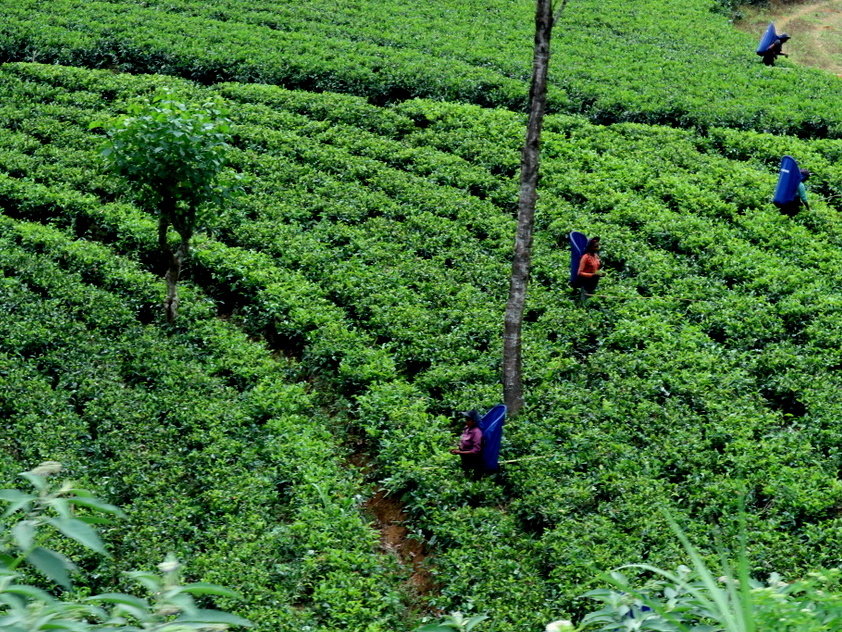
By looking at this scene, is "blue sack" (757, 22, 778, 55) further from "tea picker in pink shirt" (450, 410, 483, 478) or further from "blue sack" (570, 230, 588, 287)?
"tea picker in pink shirt" (450, 410, 483, 478)

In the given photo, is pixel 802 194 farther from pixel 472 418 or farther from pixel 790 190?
pixel 472 418

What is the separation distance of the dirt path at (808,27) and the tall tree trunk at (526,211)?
53.3 ft

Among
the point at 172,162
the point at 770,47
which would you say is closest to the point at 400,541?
the point at 172,162

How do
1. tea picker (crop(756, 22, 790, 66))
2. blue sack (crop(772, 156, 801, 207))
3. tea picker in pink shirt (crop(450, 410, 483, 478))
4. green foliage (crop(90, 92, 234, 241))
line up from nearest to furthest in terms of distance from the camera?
1. tea picker in pink shirt (crop(450, 410, 483, 478))
2. green foliage (crop(90, 92, 234, 241))
3. blue sack (crop(772, 156, 801, 207))
4. tea picker (crop(756, 22, 790, 66))

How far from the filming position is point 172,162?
11.1m

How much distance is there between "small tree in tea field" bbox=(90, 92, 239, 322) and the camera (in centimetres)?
1110

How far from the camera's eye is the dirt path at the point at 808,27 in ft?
76.3

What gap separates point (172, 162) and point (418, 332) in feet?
12.2

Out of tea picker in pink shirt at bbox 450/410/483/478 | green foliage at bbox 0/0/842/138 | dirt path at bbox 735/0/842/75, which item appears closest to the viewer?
tea picker in pink shirt at bbox 450/410/483/478

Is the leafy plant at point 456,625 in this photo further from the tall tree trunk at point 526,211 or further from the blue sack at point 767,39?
the blue sack at point 767,39

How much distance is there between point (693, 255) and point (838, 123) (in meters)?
6.40

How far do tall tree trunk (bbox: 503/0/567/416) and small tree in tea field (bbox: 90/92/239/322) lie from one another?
4107 millimetres

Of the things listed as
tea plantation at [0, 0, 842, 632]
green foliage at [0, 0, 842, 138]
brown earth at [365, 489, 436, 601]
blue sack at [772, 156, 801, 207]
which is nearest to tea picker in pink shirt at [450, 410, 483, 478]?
tea plantation at [0, 0, 842, 632]

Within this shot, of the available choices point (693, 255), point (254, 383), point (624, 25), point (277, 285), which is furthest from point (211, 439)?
point (624, 25)
